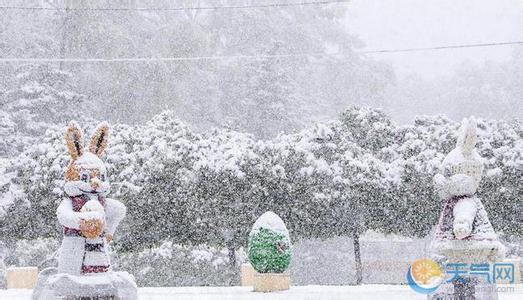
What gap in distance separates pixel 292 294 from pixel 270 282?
2.56 feet

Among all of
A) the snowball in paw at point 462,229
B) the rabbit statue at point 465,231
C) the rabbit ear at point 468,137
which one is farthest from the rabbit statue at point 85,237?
the rabbit ear at point 468,137

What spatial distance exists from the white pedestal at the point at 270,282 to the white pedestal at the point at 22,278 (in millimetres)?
5868

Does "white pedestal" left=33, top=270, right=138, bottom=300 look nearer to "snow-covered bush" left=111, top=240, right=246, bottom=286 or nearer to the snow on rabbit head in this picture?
the snow on rabbit head

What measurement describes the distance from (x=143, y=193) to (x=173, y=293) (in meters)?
4.20

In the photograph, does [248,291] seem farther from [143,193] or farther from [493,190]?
[493,190]

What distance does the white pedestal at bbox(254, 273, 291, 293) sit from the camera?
15969mm

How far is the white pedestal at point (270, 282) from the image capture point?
15969mm

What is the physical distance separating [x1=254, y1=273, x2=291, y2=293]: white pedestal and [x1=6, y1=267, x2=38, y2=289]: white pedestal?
587 cm

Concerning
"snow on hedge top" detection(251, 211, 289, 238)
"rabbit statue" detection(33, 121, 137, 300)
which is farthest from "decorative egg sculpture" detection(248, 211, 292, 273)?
"rabbit statue" detection(33, 121, 137, 300)

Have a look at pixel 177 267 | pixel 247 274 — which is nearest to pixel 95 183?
pixel 247 274

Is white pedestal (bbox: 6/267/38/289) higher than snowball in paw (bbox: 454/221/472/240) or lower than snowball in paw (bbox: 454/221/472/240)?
lower

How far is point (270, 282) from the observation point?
52.5 ft

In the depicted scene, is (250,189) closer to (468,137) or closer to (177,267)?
(177,267)

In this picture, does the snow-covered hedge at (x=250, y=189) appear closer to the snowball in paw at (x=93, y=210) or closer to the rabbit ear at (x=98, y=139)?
the rabbit ear at (x=98, y=139)
